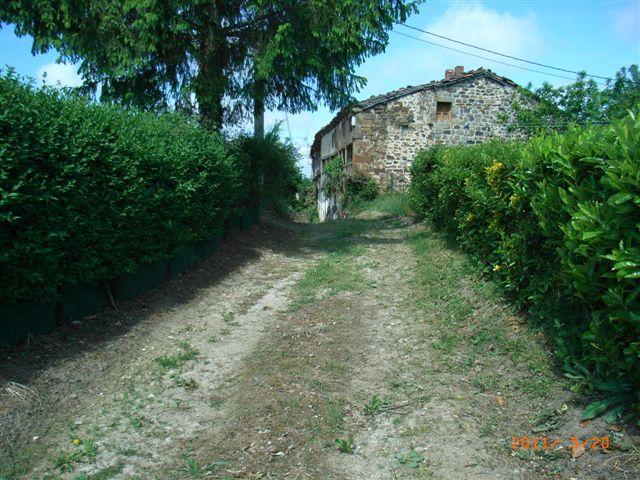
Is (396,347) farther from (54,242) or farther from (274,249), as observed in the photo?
(274,249)

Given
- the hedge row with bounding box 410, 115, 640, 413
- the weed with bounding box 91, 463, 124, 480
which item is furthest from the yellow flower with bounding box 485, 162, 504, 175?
the weed with bounding box 91, 463, 124, 480

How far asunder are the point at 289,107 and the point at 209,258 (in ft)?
17.8

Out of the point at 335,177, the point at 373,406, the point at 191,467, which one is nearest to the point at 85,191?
the point at 191,467

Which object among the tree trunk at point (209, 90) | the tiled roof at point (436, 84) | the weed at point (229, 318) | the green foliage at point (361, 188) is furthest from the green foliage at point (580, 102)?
the weed at point (229, 318)

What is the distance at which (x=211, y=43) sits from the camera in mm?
11203

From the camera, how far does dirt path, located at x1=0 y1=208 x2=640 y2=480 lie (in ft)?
12.3

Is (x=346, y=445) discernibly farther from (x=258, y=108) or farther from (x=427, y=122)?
(x=427, y=122)

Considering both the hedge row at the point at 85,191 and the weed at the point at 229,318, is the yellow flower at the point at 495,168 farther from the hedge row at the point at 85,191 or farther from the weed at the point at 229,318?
the hedge row at the point at 85,191

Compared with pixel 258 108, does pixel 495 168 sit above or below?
below

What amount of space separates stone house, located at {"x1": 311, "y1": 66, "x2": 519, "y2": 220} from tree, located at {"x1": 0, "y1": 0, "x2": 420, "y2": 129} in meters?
10.2

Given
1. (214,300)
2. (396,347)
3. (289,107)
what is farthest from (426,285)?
(289,107)

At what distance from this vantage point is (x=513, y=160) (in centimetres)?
624
